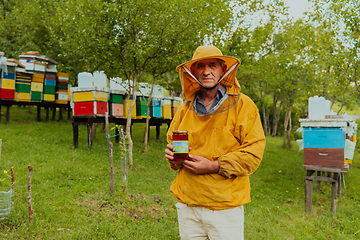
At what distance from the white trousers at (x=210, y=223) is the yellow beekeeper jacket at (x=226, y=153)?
7 cm

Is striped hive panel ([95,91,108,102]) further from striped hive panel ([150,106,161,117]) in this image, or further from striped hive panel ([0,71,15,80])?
striped hive panel ([0,71,15,80])

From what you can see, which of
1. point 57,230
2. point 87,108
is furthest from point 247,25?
point 57,230

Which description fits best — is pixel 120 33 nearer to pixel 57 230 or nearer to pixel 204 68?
pixel 57 230

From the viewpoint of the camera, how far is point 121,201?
19.4 feet

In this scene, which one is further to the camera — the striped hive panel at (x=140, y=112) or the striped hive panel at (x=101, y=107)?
the striped hive panel at (x=140, y=112)

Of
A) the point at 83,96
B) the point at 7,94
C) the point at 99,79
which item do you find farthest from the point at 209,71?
the point at 7,94

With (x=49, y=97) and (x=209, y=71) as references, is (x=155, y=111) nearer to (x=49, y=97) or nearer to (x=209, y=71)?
(x=49, y=97)

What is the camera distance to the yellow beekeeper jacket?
2.00m

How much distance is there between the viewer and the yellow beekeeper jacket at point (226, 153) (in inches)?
78.8

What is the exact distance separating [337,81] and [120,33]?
6.90 meters

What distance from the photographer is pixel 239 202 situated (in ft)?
6.87

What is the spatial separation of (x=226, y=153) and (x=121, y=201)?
4369 mm

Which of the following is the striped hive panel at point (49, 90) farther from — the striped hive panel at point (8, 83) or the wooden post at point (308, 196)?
the wooden post at point (308, 196)

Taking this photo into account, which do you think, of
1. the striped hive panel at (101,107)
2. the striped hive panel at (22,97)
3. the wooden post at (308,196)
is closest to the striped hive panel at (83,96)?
the striped hive panel at (101,107)
